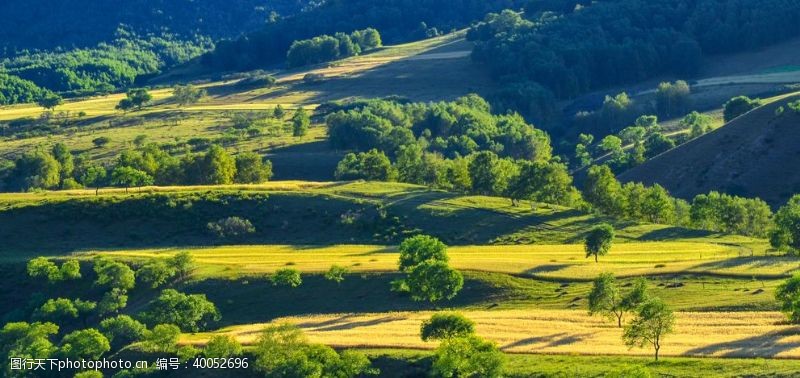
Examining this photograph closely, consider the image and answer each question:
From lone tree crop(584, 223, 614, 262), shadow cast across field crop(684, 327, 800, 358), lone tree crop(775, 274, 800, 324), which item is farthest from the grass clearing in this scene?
Result: lone tree crop(584, 223, 614, 262)

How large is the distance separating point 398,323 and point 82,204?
67099mm

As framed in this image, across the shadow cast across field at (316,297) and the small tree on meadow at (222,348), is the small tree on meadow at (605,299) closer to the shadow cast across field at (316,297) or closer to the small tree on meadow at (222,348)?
the shadow cast across field at (316,297)

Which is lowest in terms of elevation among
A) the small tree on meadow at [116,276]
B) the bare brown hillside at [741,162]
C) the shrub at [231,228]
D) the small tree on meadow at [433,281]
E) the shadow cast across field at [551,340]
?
the shadow cast across field at [551,340]

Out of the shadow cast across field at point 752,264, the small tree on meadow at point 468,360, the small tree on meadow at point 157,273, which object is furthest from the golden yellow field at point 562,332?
the small tree on meadow at point 157,273

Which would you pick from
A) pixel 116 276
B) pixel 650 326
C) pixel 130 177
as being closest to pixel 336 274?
pixel 116 276

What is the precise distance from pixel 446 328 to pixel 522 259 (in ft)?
110

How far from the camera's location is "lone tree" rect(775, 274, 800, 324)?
86562 millimetres

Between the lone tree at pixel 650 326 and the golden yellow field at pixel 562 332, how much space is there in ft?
3.16

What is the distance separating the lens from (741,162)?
602ft

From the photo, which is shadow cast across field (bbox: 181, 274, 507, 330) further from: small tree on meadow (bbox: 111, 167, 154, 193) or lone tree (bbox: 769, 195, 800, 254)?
small tree on meadow (bbox: 111, 167, 154, 193)

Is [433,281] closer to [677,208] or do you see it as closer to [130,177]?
[677,208]

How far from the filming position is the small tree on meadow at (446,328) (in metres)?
86.8

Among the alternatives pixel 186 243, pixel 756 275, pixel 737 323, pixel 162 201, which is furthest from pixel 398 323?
pixel 162 201

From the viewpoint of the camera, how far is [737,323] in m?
88.9
